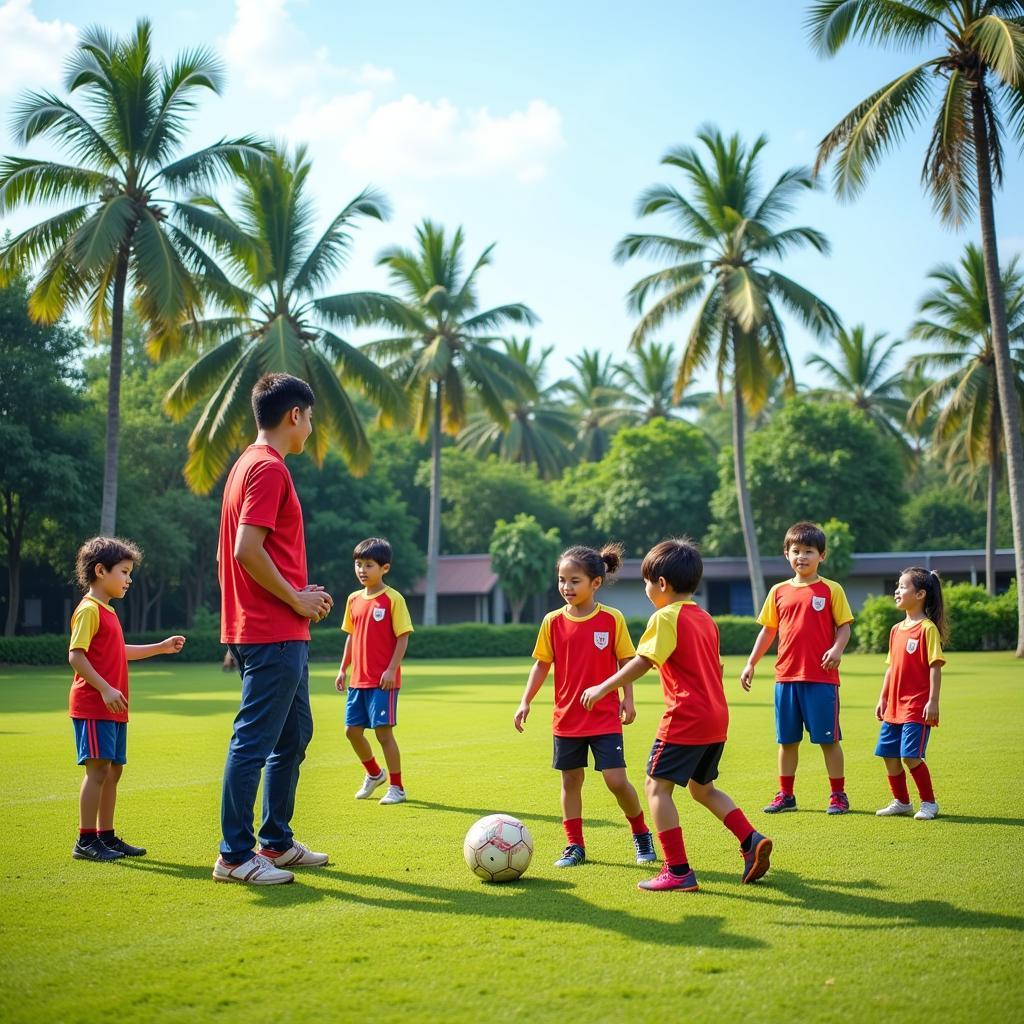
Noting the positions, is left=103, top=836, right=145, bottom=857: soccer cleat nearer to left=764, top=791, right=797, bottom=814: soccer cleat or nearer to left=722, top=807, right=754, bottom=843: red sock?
left=722, top=807, right=754, bottom=843: red sock

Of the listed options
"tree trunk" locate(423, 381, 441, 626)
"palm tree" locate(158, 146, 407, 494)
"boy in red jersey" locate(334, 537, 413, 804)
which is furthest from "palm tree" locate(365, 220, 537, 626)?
"boy in red jersey" locate(334, 537, 413, 804)

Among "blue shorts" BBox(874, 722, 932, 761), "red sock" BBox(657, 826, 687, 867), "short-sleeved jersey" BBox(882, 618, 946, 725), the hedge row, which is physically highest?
"short-sleeved jersey" BBox(882, 618, 946, 725)

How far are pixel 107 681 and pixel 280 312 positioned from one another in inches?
888

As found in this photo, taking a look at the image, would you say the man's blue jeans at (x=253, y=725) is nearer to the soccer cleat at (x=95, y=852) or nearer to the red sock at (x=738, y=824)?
the soccer cleat at (x=95, y=852)

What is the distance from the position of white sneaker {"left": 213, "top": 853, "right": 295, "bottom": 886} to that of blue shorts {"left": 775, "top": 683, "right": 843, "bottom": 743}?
362 cm

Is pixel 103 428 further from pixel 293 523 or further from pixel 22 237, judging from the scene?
pixel 293 523

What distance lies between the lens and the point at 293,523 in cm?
509

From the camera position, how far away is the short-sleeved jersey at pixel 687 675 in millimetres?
4965

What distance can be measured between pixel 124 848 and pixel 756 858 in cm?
324

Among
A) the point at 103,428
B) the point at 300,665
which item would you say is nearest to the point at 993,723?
the point at 300,665

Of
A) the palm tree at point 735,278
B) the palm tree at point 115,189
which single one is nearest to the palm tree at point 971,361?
the palm tree at point 735,278

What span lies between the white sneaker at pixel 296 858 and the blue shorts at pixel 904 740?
3.52 m

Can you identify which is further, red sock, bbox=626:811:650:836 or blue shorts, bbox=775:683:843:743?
blue shorts, bbox=775:683:843:743

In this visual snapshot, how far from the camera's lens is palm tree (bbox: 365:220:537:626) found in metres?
35.9
